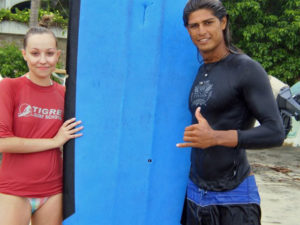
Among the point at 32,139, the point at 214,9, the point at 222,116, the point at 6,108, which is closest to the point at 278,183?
the point at 222,116

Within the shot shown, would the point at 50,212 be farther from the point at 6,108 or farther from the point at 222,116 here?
the point at 222,116

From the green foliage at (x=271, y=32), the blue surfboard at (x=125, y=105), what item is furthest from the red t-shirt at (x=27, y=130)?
the green foliage at (x=271, y=32)

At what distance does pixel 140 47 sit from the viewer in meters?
1.67

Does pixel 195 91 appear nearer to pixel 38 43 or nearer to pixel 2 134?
pixel 38 43

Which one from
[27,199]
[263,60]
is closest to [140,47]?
[27,199]

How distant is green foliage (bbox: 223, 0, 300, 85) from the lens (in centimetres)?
795

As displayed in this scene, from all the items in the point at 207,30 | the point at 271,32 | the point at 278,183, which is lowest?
the point at 278,183

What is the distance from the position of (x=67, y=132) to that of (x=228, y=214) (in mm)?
771

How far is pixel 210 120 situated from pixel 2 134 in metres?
0.82

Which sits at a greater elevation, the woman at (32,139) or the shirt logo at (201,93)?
the shirt logo at (201,93)

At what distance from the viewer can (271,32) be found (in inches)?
316

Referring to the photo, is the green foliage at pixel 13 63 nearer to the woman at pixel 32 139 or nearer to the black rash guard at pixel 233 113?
the woman at pixel 32 139

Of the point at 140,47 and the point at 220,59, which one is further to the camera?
the point at 140,47

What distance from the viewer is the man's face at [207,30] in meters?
1.35
